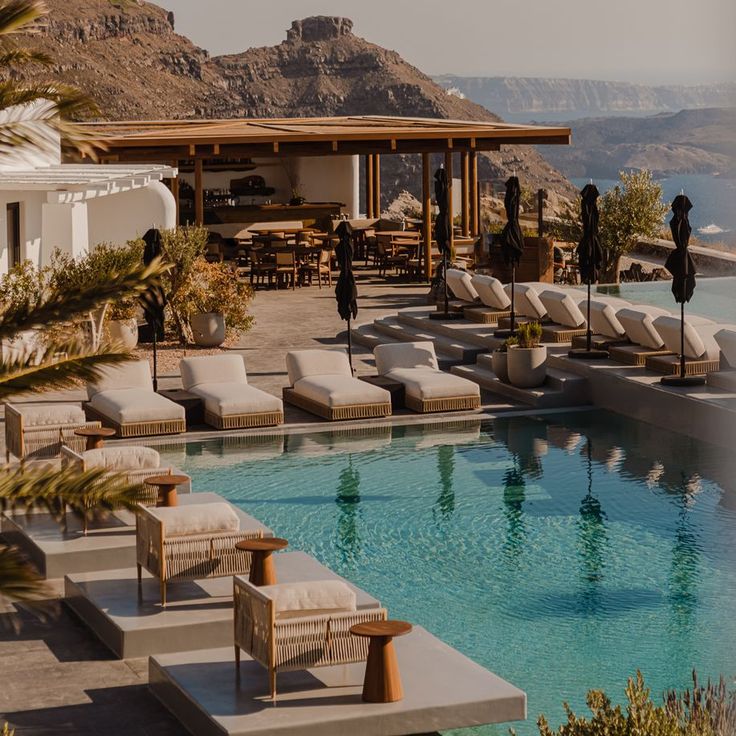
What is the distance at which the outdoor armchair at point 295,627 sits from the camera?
7.14 m


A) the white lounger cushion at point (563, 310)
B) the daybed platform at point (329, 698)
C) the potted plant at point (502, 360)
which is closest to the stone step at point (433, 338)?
the white lounger cushion at point (563, 310)

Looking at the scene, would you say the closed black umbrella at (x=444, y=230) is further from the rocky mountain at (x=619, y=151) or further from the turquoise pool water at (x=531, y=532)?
the rocky mountain at (x=619, y=151)

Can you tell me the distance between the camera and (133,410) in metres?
15.1

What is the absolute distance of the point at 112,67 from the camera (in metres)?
106

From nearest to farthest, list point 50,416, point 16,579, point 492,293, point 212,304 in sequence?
1. point 16,579
2. point 50,416
3. point 212,304
4. point 492,293

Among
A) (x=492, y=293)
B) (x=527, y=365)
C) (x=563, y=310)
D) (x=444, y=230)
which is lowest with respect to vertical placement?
(x=527, y=365)

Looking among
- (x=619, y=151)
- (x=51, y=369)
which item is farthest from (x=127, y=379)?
(x=619, y=151)

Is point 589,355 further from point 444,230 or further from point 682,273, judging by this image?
point 444,230

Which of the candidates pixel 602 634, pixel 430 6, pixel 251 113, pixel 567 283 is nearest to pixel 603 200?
pixel 567 283

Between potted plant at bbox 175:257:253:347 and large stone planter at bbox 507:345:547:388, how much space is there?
508 centimetres

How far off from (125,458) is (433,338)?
10.0 m

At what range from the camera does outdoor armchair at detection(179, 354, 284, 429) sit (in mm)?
15328

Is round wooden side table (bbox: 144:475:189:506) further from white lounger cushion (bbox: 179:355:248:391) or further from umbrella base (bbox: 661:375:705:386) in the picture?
umbrella base (bbox: 661:375:705:386)

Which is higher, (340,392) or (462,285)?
(462,285)
